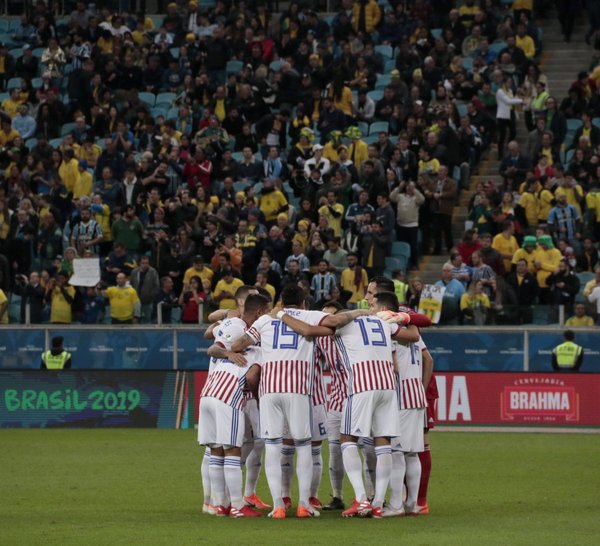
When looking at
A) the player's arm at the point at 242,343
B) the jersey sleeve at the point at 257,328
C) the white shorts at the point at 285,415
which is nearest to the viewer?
the white shorts at the point at 285,415

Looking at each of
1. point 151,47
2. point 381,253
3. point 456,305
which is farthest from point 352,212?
point 151,47

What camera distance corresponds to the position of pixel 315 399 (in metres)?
14.4

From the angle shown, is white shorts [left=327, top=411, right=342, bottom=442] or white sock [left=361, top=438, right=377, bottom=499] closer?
white sock [left=361, top=438, right=377, bottom=499]

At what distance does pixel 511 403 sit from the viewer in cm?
2580

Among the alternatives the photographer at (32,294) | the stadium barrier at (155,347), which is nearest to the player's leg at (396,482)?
the stadium barrier at (155,347)

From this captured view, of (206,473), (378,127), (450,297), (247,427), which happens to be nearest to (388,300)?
(247,427)

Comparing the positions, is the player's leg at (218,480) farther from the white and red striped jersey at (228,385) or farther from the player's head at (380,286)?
the player's head at (380,286)

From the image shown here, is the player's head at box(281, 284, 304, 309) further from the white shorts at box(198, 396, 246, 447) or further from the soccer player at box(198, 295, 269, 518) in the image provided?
the white shorts at box(198, 396, 246, 447)

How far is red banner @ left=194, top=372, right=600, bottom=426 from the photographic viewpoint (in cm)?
2528

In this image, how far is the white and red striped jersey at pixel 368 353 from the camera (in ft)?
44.0

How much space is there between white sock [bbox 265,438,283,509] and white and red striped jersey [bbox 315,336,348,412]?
2.97 ft

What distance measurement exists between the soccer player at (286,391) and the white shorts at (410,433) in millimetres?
913

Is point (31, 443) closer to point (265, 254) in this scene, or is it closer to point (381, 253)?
point (265, 254)

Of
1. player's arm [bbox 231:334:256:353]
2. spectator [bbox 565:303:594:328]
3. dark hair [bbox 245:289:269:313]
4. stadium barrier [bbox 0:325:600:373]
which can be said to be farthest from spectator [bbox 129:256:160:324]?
player's arm [bbox 231:334:256:353]
